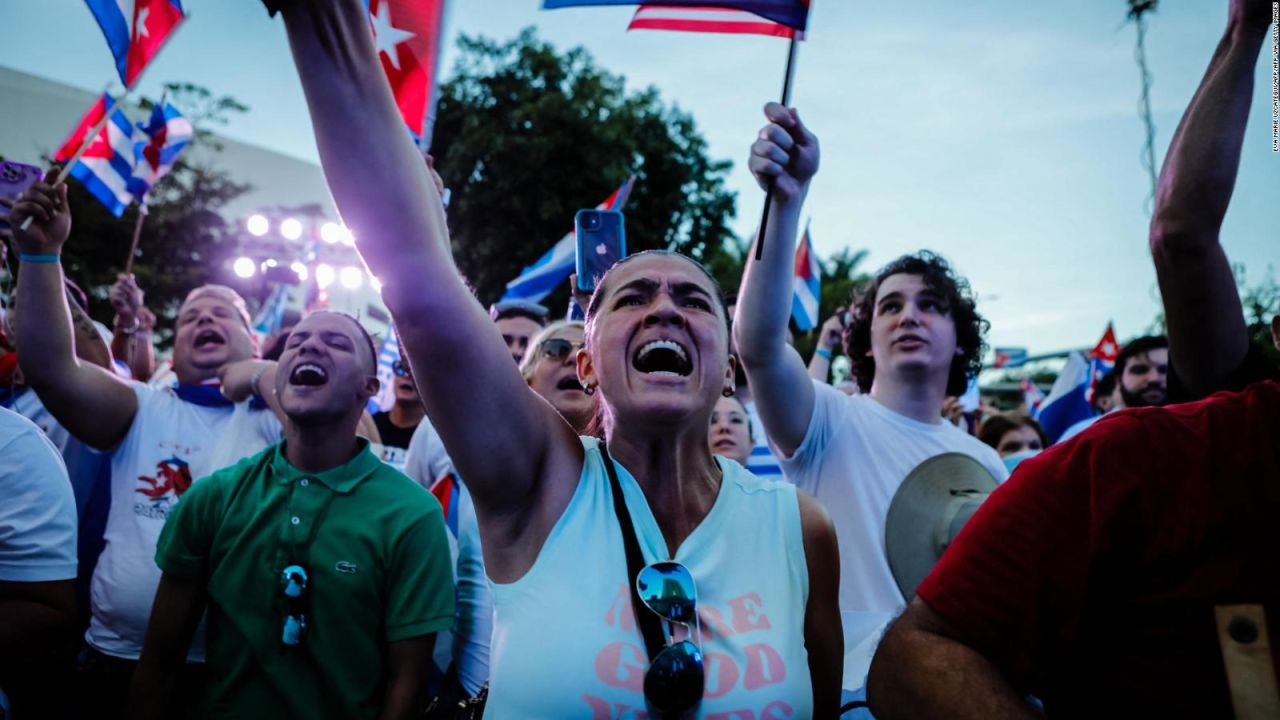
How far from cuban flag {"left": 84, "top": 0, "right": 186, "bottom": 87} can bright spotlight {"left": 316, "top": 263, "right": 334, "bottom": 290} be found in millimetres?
9267

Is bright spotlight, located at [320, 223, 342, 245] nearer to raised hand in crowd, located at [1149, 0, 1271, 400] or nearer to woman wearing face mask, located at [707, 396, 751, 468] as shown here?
woman wearing face mask, located at [707, 396, 751, 468]

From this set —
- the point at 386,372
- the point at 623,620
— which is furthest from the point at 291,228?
the point at 623,620

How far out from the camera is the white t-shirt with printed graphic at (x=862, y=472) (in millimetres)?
2410

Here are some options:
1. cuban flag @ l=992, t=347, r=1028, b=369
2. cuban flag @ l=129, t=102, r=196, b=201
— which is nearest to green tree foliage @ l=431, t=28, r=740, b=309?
cuban flag @ l=992, t=347, r=1028, b=369

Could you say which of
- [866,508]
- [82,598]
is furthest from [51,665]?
[866,508]

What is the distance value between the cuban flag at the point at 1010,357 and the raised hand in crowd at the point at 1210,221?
14.9m

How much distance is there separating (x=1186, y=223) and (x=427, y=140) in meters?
1.76

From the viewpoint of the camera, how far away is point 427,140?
6.61 feet

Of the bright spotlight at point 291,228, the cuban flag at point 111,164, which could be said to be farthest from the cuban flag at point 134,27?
the bright spotlight at point 291,228

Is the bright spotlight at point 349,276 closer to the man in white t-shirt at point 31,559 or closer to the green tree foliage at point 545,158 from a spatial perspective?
the green tree foliage at point 545,158

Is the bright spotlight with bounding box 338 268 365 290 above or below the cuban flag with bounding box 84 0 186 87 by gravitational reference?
above

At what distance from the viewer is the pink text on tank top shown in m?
1.35

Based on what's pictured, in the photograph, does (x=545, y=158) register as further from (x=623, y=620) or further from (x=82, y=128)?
(x=623, y=620)

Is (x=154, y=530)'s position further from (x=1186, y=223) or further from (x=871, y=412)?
Answer: (x=1186, y=223)
